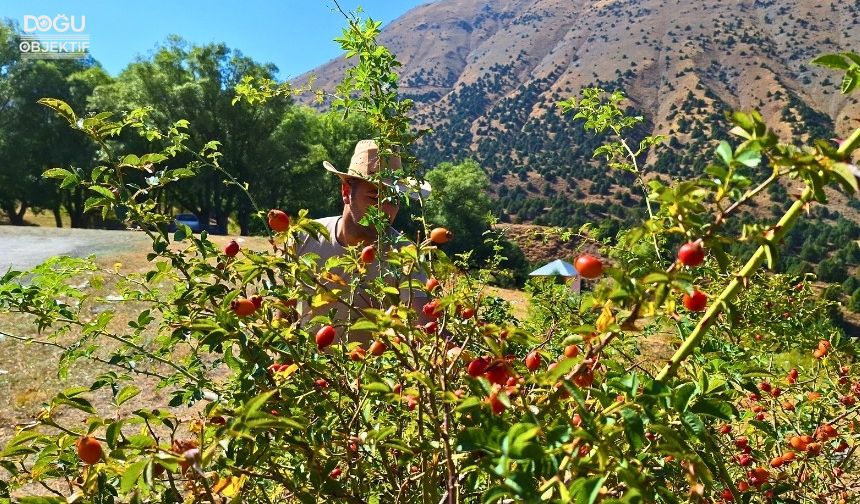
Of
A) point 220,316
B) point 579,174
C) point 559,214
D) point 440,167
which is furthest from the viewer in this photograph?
point 579,174

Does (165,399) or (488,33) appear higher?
(488,33)

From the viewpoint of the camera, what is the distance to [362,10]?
2.05 m

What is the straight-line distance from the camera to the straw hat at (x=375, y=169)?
1.98 m

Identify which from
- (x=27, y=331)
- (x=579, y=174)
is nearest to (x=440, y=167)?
(x=27, y=331)

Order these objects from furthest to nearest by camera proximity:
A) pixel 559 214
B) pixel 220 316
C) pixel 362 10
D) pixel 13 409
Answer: pixel 559 214 → pixel 13 409 → pixel 362 10 → pixel 220 316

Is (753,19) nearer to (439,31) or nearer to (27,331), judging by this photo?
(439,31)

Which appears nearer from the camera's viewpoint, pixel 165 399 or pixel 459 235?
pixel 165 399

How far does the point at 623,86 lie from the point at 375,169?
106556 millimetres

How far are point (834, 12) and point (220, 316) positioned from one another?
434 ft

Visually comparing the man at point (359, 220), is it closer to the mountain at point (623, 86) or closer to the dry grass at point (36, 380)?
the dry grass at point (36, 380)

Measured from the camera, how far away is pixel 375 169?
236cm

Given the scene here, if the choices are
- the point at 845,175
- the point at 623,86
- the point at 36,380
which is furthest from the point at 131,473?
the point at 623,86

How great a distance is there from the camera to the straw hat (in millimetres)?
1979

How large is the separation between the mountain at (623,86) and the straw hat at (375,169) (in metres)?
59.1
